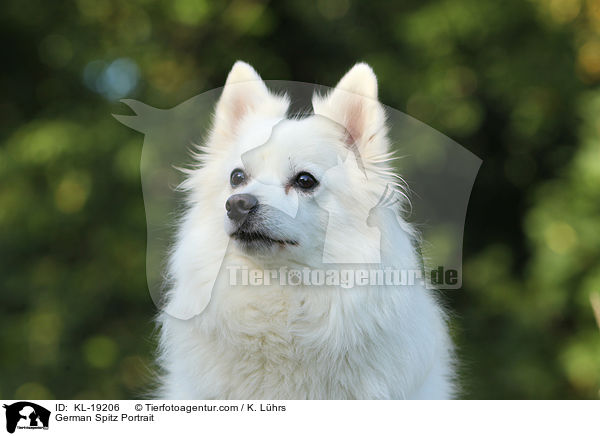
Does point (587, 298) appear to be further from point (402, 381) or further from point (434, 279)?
point (402, 381)

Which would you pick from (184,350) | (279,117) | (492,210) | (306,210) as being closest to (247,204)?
(306,210)

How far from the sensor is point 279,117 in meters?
2.33

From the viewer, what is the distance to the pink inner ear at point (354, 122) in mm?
2189

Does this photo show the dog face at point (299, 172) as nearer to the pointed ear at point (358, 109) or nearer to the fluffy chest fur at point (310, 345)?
the pointed ear at point (358, 109)

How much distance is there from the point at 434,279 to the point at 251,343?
0.77m

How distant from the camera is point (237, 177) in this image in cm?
219

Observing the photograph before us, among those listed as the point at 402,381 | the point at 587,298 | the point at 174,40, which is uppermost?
the point at 174,40

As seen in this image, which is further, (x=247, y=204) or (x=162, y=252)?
(x=162, y=252)

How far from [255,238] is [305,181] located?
0.85 ft
